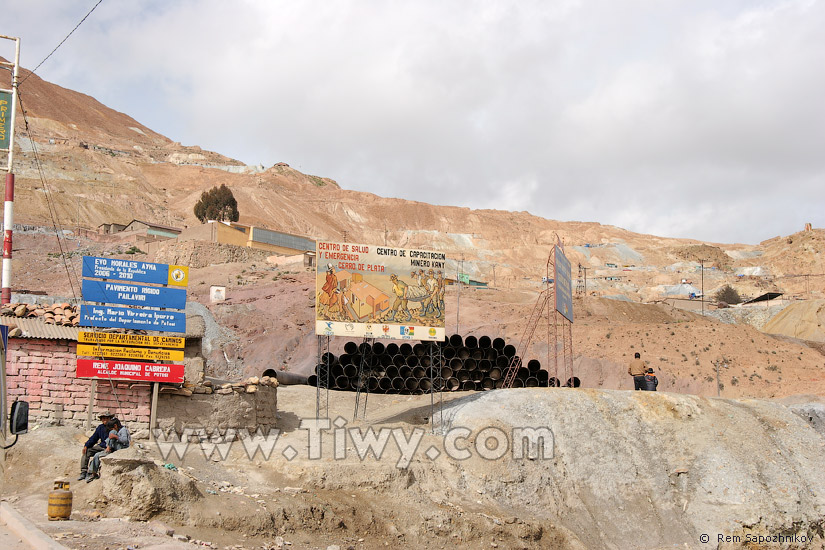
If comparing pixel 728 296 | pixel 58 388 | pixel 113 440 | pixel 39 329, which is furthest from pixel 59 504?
pixel 728 296

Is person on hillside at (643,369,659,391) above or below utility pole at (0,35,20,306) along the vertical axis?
below

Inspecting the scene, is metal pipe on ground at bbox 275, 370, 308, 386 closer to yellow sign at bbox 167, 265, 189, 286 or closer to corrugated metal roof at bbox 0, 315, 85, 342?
yellow sign at bbox 167, 265, 189, 286

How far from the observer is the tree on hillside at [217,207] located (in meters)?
83.6

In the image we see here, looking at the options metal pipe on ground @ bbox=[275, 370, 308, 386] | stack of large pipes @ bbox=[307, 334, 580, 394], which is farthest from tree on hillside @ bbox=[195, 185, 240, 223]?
stack of large pipes @ bbox=[307, 334, 580, 394]

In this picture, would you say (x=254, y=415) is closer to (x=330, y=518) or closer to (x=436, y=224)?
(x=330, y=518)

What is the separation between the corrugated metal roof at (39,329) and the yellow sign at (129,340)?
1.01ft

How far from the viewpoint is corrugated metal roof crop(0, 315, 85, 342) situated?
15984mm

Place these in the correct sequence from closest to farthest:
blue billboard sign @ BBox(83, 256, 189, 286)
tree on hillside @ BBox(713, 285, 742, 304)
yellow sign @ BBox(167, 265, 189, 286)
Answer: blue billboard sign @ BBox(83, 256, 189, 286), yellow sign @ BBox(167, 265, 189, 286), tree on hillside @ BBox(713, 285, 742, 304)

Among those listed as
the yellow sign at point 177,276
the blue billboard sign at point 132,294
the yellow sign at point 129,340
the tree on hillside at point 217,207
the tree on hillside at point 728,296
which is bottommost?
the yellow sign at point 129,340

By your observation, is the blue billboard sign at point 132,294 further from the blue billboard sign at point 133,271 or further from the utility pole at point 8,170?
the utility pole at point 8,170

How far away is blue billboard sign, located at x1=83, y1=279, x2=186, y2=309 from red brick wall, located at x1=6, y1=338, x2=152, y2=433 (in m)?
1.23

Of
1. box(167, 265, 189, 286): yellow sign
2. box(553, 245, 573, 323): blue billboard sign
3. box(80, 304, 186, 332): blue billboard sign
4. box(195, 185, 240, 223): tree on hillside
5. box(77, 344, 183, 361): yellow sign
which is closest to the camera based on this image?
box(77, 344, 183, 361): yellow sign

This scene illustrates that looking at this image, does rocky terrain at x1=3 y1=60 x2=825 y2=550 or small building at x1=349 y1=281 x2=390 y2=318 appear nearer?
rocky terrain at x1=3 y1=60 x2=825 y2=550

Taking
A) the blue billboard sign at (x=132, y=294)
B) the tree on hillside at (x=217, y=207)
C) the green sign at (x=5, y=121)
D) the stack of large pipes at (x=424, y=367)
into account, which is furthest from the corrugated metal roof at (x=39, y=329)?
the tree on hillside at (x=217, y=207)
